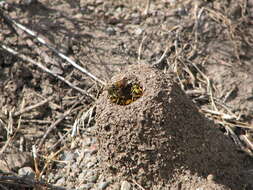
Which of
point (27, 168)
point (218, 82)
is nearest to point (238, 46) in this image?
point (218, 82)

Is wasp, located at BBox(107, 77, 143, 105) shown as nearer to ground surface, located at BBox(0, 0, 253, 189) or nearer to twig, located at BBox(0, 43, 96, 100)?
ground surface, located at BBox(0, 0, 253, 189)

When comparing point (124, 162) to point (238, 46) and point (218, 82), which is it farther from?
point (238, 46)

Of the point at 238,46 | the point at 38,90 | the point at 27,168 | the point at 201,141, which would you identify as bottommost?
the point at 27,168

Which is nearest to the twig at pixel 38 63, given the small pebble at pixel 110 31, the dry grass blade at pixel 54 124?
the dry grass blade at pixel 54 124

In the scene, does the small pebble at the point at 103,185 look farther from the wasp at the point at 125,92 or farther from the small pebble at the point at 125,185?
the wasp at the point at 125,92

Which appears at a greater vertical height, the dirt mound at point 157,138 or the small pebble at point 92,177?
the dirt mound at point 157,138

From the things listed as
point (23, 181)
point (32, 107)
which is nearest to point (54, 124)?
point (32, 107)

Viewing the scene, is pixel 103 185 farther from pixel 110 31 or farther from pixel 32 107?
pixel 110 31
